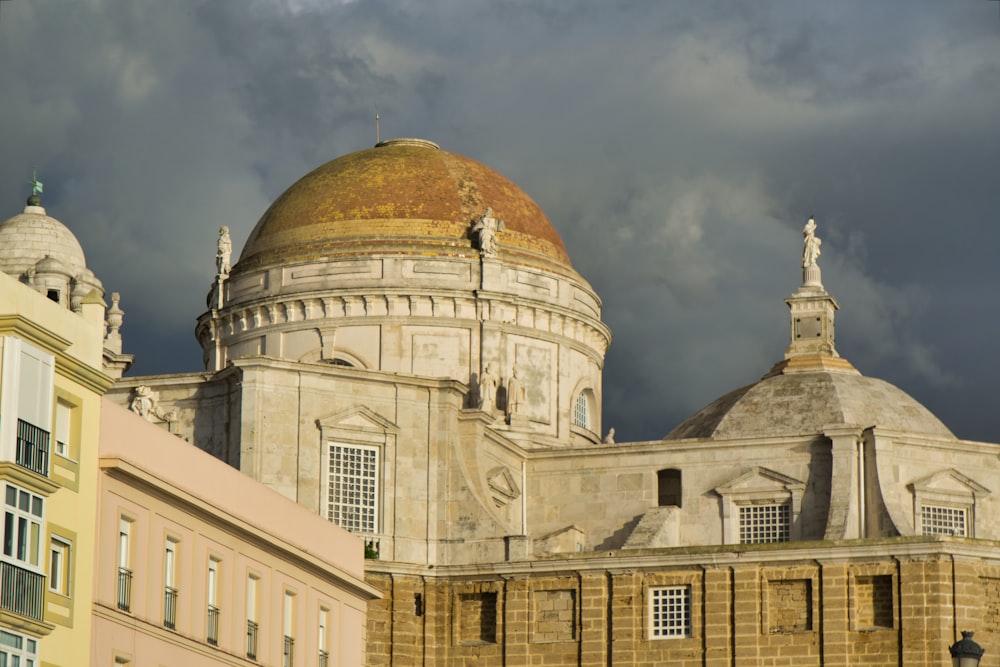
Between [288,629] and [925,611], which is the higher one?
[925,611]

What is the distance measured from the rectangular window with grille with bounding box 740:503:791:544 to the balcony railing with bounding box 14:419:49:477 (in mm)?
39360

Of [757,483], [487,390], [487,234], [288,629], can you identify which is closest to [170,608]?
[288,629]

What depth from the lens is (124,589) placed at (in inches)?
2093

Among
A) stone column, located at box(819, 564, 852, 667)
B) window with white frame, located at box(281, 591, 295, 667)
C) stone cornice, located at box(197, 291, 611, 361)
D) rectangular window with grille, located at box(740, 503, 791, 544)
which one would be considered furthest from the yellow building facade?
stone cornice, located at box(197, 291, 611, 361)

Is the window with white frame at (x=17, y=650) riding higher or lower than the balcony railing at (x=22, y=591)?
lower

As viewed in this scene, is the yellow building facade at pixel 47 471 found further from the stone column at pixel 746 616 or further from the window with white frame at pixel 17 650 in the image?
the stone column at pixel 746 616

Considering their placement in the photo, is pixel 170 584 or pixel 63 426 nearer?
pixel 63 426

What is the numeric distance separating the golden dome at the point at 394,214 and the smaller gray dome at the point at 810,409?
31.0 feet

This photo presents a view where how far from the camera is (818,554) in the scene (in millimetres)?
77688

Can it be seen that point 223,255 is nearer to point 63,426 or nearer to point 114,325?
point 114,325

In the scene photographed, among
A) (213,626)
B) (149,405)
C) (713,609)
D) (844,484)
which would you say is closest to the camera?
(213,626)

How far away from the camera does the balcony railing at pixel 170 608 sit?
54.8 meters

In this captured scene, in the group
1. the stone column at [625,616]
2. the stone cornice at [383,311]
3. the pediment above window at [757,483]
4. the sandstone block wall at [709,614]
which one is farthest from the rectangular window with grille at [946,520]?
the stone cornice at [383,311]

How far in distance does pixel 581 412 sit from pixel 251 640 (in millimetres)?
37246
